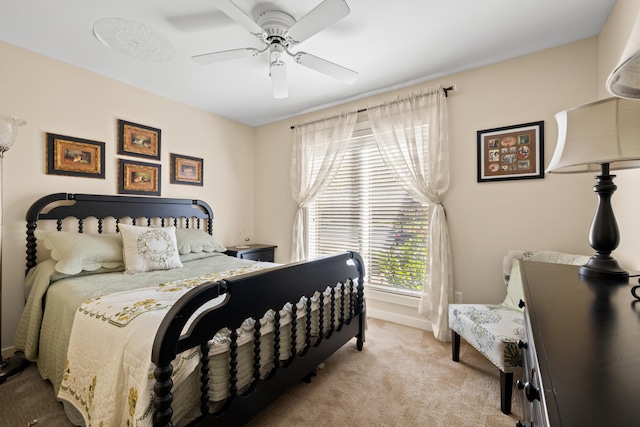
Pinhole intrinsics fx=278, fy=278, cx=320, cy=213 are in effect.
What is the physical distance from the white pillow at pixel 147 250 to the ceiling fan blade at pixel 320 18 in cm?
204

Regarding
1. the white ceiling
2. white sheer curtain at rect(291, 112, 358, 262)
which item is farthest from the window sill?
the white ceiling

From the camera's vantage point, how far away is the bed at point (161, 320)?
→ 1144 mm

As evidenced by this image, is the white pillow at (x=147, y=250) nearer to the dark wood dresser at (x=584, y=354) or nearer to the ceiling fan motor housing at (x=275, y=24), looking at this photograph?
the ceiling fan motor housing at (x=275, y=24)

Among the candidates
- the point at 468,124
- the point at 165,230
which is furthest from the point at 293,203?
the point at 468,124

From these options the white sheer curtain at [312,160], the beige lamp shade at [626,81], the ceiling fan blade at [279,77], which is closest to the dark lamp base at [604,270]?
the beige lamp shade at [626,81]

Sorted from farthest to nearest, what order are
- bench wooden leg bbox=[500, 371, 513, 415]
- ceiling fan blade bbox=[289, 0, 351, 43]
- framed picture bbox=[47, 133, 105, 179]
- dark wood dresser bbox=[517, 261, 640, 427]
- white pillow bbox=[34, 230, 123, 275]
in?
framed picture bbox=[47, 133, 105, 179] < white pillow bbox=[34, 230, 123, 275] < bench wooden leg bbox=[500, 371, 513, 415] < ceiling fan blade bbox=[289, 0, 351, 43] < dark wood dresser bbox=[517, 261, 640, 427]

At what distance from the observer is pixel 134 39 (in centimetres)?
210

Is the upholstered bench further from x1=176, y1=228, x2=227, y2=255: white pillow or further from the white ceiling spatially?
x1=176, y1=228, x2=227, y2=255: white pillow

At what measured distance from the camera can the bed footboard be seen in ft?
3.48

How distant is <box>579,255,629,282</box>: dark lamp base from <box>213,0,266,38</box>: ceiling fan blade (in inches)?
85.3

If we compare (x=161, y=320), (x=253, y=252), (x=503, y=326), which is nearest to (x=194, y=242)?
(x=253, y=252)

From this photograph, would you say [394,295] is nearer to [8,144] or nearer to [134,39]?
[134,39]

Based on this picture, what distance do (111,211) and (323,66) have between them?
2486 mm

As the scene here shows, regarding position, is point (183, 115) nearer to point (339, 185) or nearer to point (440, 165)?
point (339, 185)
